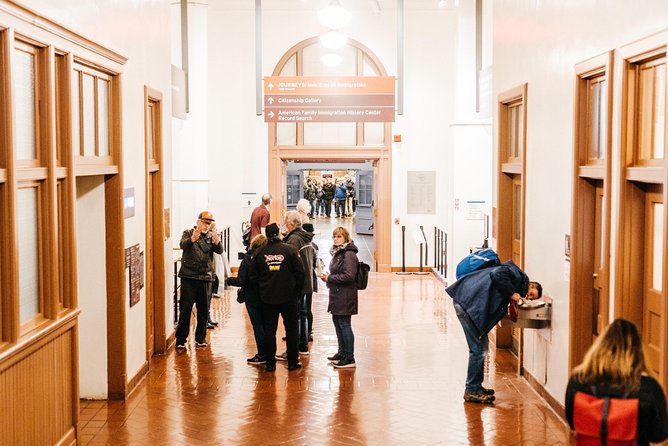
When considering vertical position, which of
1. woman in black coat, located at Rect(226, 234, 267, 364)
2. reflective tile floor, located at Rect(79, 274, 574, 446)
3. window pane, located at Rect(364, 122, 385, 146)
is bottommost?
reflective tile floor, located at Rect(79, 274, 574, 446)

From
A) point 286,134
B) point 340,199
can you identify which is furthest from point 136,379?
point 340,199

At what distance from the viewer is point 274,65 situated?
15828 millimetres

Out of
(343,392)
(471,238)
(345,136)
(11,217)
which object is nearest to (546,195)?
(343,392)

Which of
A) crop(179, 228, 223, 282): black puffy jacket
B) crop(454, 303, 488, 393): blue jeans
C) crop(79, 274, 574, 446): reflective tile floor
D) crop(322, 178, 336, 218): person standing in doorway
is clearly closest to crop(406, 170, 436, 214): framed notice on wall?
crop(79, 274, 574, 446): reflective tile floor

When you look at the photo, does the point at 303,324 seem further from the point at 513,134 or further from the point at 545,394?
the point at 513,134

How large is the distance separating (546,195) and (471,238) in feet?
21.6

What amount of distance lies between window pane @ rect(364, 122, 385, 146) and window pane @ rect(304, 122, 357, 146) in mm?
231

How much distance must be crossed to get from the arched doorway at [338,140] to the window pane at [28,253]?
1073 cm

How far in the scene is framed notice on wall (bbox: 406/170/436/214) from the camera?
16.0 meters

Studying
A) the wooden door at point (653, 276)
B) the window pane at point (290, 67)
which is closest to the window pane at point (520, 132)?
the wooden door at point (653, 276)

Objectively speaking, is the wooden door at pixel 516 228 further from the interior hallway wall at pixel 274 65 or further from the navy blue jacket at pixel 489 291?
the interior hallway wall at pixel 274 65

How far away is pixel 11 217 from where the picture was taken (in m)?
4.70

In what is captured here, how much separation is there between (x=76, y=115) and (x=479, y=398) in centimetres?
399

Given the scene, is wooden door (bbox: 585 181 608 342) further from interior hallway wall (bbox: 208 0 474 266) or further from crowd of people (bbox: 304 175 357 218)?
crowd of people (bbox: 304 175 357 218)
